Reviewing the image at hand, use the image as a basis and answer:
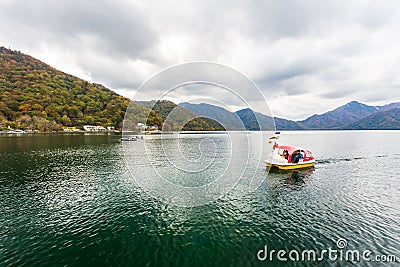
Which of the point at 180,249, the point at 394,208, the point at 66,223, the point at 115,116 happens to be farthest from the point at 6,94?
the point at 394,208

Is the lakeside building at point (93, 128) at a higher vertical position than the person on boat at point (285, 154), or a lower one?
higher

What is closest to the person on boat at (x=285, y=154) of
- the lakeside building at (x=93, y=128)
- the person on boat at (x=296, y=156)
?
the person on boat at (x=296, y=156)

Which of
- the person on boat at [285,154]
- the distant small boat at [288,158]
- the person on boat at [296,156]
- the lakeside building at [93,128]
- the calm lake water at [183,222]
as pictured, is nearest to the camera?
the calm lake water at [183,222]

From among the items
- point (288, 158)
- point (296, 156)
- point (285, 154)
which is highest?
point (285, 154)

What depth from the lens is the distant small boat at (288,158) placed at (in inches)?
1533

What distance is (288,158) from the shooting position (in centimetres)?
3966

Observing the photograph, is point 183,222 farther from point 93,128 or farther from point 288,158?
point 93,128

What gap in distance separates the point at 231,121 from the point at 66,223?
18.9m

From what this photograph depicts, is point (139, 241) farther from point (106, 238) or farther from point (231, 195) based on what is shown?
point (231, 195)

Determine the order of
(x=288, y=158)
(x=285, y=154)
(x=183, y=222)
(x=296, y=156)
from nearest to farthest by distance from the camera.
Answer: (x=183, y=222), (x=288, y=158), (x=296, y=156), (x=285, y=154)

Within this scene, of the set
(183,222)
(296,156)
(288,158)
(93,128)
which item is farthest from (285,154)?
(93,128)

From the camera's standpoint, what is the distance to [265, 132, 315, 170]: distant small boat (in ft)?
128

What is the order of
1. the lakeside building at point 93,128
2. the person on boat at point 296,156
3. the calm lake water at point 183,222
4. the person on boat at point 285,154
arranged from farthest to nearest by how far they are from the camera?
the lakeside building at point 93,128, the person on boat at point 285,154, the person on boat at point 296,156, the calm lake water at point 183,222

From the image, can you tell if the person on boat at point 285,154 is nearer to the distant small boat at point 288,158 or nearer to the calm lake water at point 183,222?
the distant small boat at point 288,158
